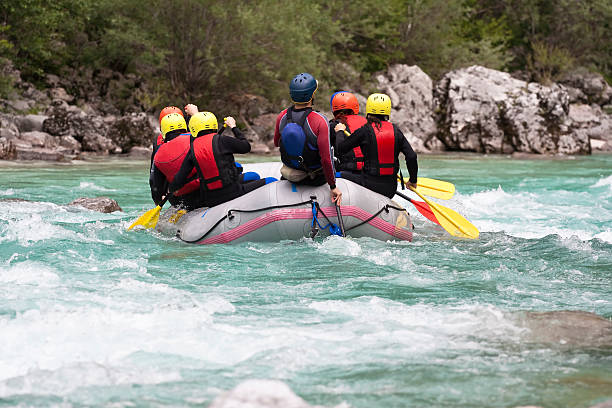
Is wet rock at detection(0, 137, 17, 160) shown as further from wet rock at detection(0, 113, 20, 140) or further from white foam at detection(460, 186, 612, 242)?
white foam at detection(460, 186, 612, 242)

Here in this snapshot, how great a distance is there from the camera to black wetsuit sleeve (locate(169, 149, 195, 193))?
6461 millimetres

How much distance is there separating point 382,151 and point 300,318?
2.92 m

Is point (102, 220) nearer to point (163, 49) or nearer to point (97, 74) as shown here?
point (163, 49)

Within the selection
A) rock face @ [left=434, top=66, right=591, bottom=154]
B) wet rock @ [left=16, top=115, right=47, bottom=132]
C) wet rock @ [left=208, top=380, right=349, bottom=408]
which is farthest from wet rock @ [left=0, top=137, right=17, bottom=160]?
wet rock @ [left=208, top=380, right=349, bottom=408]

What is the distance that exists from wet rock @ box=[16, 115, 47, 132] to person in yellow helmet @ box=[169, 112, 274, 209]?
12376 millimetres

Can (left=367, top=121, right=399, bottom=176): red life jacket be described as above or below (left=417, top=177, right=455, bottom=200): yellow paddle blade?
above

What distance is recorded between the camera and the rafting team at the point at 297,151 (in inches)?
242

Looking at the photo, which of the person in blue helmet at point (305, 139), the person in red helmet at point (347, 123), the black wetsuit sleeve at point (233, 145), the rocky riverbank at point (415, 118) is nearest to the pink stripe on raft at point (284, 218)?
the person in blue helmet at point (305, 139)

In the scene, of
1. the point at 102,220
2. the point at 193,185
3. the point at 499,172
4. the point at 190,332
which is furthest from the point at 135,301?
the point at 499,172

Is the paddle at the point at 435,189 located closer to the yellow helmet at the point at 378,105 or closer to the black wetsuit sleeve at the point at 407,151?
the black wetsuit sleeve at the point at 407,151

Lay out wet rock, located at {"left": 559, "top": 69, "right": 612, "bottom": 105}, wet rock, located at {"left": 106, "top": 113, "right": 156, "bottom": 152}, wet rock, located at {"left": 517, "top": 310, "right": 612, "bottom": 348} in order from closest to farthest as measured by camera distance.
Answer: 1. wet rock, located at {"left": 517, "top": 310, "right": 612, "bottom": 348}
2. wet rock, located at {"left": 106, "top": 113, "right": 156, "bottom": 152}
3. wet rock, located at {"left": 559, "top": 69, "right": 612, "bottom": 105}

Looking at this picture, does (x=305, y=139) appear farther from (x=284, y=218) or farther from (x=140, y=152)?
(x=140, y=152)

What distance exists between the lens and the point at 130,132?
18.4m

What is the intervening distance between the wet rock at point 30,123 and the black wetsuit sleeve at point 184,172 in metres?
12.5
